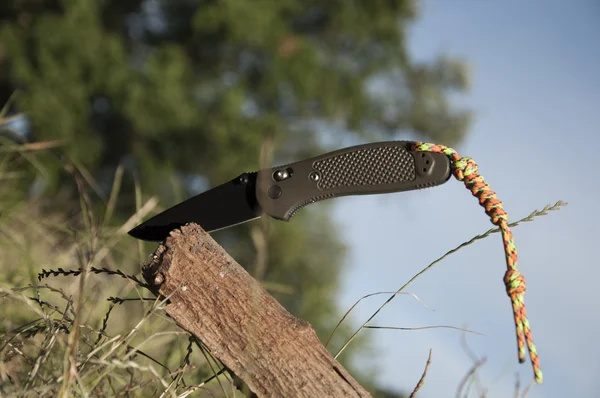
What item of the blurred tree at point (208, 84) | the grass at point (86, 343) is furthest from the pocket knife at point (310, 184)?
the blurred tree at point (208, 84)

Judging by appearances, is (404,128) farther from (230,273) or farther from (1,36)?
(230,273)

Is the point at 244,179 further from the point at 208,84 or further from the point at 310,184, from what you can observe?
the point at 208,84

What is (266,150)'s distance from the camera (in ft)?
3.49

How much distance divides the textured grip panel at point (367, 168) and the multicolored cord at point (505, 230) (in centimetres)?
4

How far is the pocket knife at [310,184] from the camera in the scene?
1.34 m

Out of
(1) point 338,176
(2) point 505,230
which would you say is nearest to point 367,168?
(1) point 338,176

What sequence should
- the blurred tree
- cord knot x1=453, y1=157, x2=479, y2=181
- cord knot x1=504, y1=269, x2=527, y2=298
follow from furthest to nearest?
the blurred tree < cord knot x1=453, y1=157, x2=479, y2=181 < cord knot x1=504, y1=269, x2=527, y2=298

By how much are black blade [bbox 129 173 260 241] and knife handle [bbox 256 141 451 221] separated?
0.04 meters

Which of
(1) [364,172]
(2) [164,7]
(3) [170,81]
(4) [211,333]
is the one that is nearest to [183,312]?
(4) [211,333]

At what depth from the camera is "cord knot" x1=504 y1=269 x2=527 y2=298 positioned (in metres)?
1.19

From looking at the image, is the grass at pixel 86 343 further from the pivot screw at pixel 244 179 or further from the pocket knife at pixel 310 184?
the pivot screw at pixel 244 179

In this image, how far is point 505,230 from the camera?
125 centimetres

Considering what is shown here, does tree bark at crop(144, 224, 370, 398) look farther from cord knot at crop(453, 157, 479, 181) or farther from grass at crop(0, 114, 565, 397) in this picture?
cord knot at crop(453, 157, 479, 181)

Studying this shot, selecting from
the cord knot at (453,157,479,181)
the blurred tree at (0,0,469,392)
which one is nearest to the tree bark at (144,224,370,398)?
the cord knot at (453,157,479,181)
